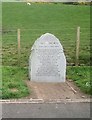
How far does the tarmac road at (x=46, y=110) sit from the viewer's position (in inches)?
260

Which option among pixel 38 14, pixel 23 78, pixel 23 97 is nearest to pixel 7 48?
pixel 23 78

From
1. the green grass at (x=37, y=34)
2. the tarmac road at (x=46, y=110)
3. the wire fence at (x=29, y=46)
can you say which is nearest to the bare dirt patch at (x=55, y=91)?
the tarmac road at (x=46, y=110)

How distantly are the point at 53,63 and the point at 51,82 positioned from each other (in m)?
→ 0.41

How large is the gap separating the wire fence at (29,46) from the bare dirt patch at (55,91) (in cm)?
217

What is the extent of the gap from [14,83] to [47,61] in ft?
3.18

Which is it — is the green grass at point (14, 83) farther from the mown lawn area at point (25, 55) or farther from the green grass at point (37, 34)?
the green grass at point (37, 34)

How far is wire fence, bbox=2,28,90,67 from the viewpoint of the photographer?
11.7 metres

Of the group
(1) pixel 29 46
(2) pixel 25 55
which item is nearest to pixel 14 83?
(2) pixel 25 55

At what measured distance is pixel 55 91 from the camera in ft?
27.3

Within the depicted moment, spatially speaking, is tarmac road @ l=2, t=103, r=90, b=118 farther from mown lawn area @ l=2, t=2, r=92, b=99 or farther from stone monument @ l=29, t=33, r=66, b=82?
stone monument @ l=29, t=33, r=66, b=82

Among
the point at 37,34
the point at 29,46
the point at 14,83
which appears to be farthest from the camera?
the point at 37,34

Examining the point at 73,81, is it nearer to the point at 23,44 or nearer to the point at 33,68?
the point at 33,68

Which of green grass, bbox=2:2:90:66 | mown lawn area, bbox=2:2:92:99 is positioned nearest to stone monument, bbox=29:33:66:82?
mown lawn area, bbox=2:2:92:99

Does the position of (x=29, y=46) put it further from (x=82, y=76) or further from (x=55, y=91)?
(x=55, y=91)
